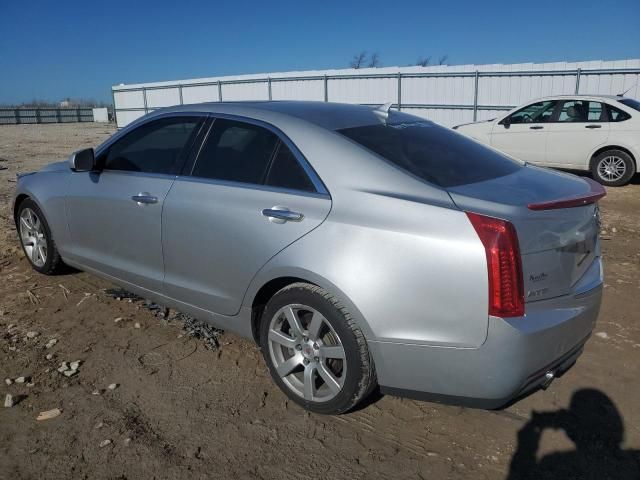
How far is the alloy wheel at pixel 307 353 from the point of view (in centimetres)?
274

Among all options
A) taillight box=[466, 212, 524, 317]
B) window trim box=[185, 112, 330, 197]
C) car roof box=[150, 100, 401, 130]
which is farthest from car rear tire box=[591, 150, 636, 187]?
taillight box=[466, 212, 524, 317]

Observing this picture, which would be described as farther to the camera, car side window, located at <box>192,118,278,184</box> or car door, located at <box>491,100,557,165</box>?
car door, located at <box>491,100,557,165</box>

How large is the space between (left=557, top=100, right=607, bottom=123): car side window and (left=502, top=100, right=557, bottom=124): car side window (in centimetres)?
24

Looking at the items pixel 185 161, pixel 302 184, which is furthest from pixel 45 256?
pixel 302 184

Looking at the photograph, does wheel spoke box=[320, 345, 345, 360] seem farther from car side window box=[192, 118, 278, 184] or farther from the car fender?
the car fender

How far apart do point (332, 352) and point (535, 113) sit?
9.55m

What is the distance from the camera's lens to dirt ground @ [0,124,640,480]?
8.21 ft

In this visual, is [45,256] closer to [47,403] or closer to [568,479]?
[47,403]

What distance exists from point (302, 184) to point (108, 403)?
1596mm

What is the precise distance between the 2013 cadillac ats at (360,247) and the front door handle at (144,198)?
2 centimetres

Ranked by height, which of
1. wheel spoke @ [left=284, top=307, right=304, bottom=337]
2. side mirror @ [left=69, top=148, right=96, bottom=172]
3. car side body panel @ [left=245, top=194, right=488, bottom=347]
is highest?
side mirror @ [left=69, top=148, right=96, bottom=172]

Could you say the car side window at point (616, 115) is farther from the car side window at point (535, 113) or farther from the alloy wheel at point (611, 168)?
the car side window at point (535, 113)

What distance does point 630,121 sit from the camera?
31.4 feet

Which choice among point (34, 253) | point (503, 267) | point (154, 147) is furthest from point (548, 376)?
point (34, 253)
